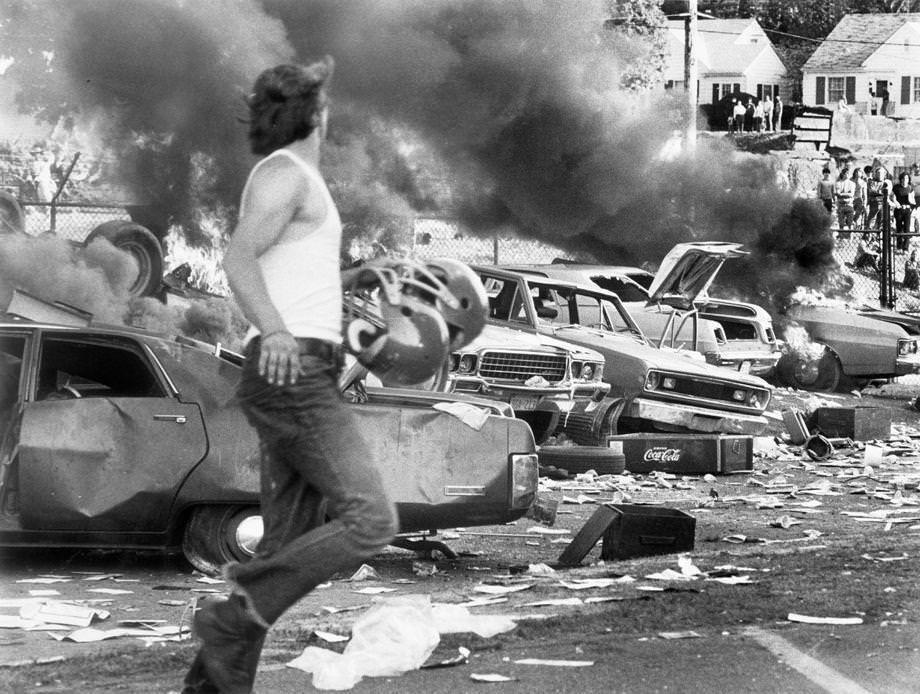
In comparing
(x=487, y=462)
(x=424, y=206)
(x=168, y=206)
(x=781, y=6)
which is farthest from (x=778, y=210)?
(x=781, y=6)

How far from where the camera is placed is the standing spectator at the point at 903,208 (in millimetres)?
26477

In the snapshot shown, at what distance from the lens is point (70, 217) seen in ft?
57.9

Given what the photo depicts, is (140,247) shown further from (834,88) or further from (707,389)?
(834,88)

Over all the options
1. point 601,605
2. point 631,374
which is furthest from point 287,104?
point 631,374

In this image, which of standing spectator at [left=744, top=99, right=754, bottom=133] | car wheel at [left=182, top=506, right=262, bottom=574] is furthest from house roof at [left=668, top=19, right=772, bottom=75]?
car wheel at [left=182, top=506, right=262, bottom=574]

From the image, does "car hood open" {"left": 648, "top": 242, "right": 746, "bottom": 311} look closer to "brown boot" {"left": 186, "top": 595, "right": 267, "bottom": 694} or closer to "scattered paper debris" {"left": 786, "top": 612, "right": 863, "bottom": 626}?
"scattered paper debris" {"left": 786, "top": 612, "right": 863, "bottom": 626}

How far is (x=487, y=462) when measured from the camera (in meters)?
6.41

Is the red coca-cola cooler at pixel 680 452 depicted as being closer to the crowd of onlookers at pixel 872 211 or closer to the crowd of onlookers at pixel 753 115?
the crowd of onlookers at pixel 872 211

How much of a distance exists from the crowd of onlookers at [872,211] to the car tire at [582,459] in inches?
596

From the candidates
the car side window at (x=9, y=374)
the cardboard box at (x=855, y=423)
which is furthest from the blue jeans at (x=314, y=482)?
the cardboard box at (x=855, y=423)

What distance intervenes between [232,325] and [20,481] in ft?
23.4

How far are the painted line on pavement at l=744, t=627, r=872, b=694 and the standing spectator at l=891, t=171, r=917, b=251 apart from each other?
22.5m

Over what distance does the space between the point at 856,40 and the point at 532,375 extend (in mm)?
61741

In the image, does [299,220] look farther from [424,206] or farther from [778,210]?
[778,210]
